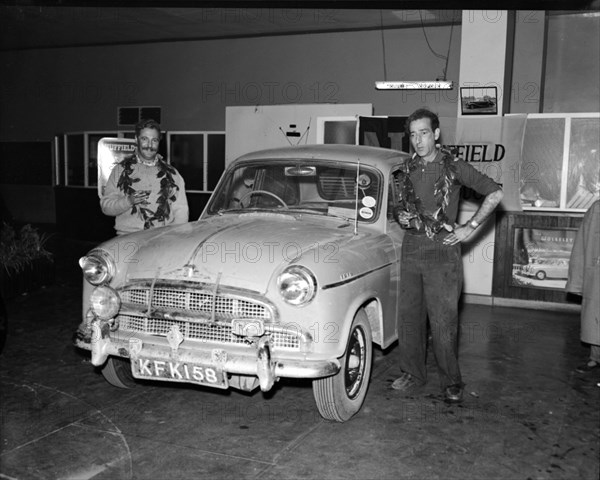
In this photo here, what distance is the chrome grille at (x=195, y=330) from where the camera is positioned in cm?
384

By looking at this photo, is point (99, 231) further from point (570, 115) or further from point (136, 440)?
point (136, 440)

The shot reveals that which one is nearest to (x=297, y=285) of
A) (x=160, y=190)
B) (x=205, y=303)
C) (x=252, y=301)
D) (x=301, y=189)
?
(x=252, y=301)

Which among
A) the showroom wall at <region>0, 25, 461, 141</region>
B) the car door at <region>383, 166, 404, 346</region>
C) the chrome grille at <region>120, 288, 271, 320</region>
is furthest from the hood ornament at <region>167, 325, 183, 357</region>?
the showroom wall at <region>0, 25, 461, 141</region>

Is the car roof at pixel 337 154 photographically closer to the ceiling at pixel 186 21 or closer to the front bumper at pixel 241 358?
the front bumper at pixel 241 358

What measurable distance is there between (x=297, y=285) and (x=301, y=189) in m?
1.54

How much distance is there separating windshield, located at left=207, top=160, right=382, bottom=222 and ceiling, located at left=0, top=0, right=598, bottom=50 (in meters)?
4.90

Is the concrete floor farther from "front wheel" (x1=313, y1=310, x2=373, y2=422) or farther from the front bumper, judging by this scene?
the front bumper

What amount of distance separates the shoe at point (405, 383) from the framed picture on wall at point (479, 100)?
4.41 m

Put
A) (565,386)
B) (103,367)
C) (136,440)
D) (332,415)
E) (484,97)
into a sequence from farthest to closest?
1. (484,97)
2. (565,386)
3. (103,367)
4. (332,415)
5. (136,440)

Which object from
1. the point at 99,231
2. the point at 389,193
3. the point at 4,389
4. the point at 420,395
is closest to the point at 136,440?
the point at 4,389

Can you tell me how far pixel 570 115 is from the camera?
341 inches

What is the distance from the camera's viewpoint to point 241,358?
12.2 ft

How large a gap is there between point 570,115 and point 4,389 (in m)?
A: 7.46

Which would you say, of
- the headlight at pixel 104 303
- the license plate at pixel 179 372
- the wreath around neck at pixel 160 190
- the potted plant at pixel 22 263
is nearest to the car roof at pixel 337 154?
the wreath around neck at pixel 160 190
